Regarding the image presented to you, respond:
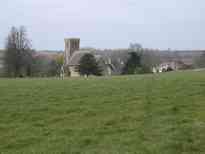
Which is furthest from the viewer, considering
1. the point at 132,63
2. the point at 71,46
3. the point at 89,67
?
the point at 71,46

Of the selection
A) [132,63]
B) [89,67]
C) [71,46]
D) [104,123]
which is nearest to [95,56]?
[89,67]

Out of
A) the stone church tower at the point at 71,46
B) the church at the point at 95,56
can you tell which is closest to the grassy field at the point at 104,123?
the church at the point at 95,56

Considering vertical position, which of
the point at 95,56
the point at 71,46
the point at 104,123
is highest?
the point at 71,46

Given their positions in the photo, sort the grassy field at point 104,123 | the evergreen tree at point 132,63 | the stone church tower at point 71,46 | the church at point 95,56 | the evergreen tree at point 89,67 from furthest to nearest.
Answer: the stone church tower at point 71,46
the church at point 95,56
the evergreen tree at point 132,63
the evergreen tree at point 89,67
the grassy field at point 104,123

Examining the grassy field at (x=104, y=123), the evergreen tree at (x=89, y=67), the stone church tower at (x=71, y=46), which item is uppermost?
the stone church tower at (x=71, y=46)

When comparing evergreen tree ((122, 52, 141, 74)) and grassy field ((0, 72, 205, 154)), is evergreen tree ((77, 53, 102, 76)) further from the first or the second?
grassy field ((0, 72, 205, 154))

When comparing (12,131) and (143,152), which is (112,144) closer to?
(143,152)

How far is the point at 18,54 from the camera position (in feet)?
172

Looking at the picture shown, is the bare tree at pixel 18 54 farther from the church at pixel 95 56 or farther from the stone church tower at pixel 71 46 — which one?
the stone church tower at pixel 71 46

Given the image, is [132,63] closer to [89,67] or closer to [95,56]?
[89,67]

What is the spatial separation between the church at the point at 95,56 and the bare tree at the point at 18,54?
889 centimetres

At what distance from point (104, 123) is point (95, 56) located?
2098 inches

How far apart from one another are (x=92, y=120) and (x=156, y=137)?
239cm

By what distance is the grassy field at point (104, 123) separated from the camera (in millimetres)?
6281
